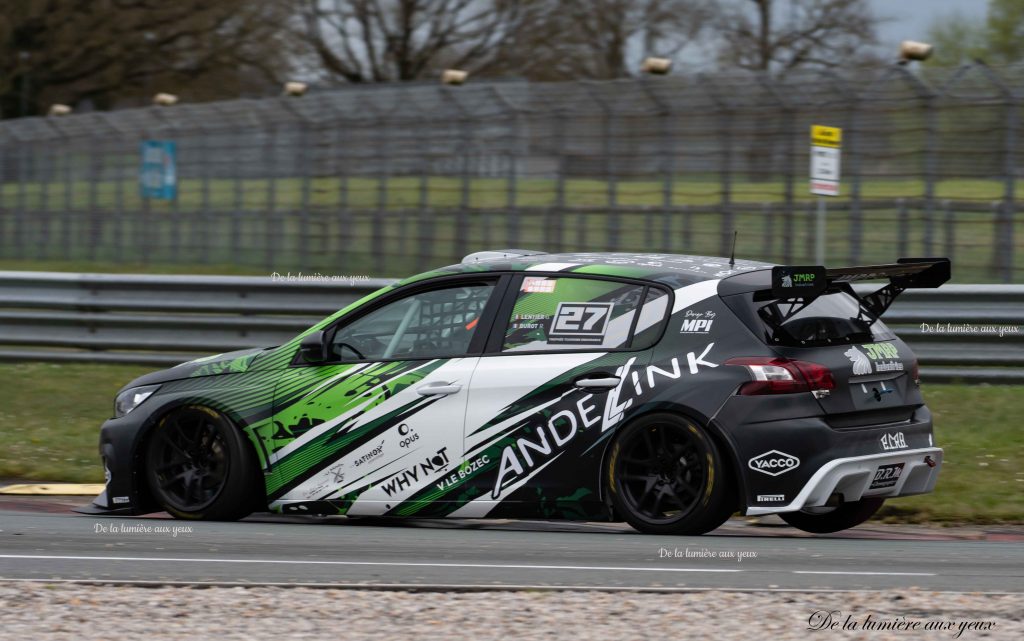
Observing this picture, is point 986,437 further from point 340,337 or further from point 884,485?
point 340,337

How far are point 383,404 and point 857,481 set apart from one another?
2334mm

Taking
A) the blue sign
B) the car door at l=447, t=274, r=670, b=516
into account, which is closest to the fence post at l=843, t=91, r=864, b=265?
the car door at l=447, t=274, r=670, b=516

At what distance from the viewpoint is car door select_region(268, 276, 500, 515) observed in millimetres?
7852

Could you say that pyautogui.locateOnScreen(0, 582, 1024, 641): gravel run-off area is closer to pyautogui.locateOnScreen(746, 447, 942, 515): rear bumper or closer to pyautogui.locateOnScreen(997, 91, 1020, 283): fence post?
pyautogui.locateOnScreen(746, 447, 942, 515): rear bumper

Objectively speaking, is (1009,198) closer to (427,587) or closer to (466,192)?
(466,192)

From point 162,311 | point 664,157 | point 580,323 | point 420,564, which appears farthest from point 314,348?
point 664,157

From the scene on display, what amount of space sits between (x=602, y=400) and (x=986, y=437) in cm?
478

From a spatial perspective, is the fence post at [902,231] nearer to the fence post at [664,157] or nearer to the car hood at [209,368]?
the fence post at [664,157]

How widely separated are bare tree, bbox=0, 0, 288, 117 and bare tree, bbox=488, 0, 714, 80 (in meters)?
7.11

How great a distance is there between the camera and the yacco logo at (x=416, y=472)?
7809mm

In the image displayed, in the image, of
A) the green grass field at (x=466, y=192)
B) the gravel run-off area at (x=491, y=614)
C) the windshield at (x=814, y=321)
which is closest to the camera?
the gravel run-off area at (x=491, y=614)

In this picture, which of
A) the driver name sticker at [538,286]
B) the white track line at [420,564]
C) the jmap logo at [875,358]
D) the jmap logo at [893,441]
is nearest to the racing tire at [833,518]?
the jmap logo at [893,441]

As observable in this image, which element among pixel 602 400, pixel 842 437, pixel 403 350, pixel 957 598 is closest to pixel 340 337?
pixel 403 350

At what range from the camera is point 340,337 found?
8.26m
